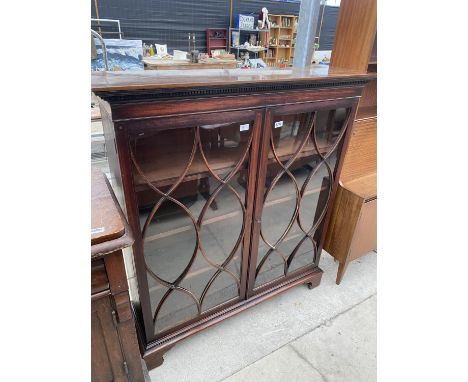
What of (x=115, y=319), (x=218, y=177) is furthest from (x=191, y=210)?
(x=115, y=319)

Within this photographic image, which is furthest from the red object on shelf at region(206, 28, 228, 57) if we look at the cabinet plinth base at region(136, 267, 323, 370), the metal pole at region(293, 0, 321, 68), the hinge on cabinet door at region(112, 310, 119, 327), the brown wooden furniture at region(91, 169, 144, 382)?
the hinge on cabinet door at region(112, 310, 119, 327)

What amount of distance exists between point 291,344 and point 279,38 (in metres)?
6.61

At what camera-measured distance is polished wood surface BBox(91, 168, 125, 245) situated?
684mm

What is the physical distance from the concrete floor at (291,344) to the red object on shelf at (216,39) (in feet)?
18.2

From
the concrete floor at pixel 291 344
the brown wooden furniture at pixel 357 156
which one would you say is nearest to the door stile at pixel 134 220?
the concrete floor at pixel 291 344

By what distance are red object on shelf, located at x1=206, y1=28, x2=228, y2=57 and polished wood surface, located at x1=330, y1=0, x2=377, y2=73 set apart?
5.11 m

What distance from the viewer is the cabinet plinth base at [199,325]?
1183mm

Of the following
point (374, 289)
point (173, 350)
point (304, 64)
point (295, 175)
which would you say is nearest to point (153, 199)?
point (295, 175)

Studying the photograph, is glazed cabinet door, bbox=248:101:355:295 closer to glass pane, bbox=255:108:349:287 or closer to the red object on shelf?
glass pane, bbox=255:108:349:287

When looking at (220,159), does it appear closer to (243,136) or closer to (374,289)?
(243,136)

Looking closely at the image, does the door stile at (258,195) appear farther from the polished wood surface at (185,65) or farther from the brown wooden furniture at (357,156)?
the polished wood surface at (185,65)

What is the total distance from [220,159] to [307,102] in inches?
14.3
